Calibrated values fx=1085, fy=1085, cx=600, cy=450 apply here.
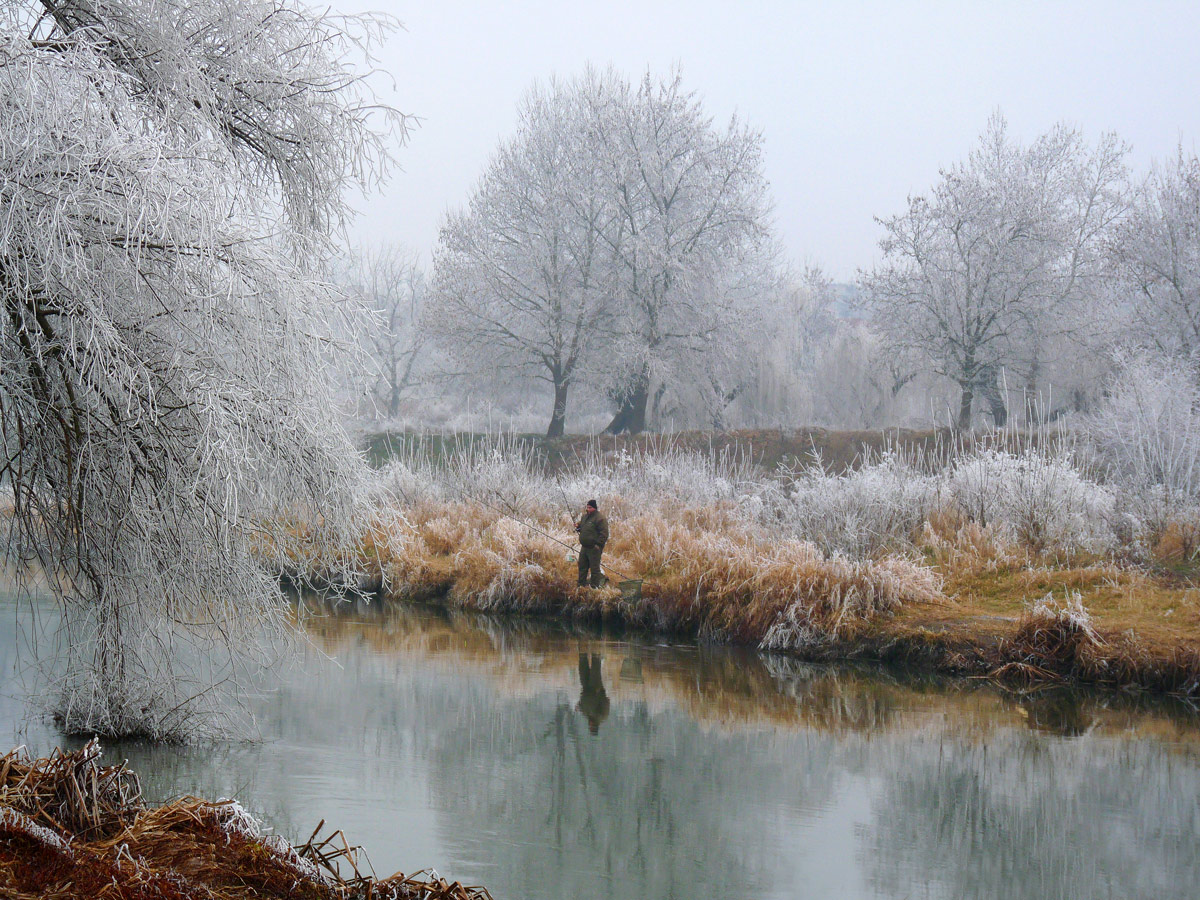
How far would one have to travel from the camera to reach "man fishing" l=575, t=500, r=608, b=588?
561 inches

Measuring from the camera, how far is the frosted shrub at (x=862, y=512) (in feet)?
48.3

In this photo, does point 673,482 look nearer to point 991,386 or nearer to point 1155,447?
point 1155,447

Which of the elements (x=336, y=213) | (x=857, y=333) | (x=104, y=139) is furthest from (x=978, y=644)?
(x=857, y=333)

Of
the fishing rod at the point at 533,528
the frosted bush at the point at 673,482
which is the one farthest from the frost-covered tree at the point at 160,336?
the frosted bush at the point at 673,482

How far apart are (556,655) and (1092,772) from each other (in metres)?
5.98

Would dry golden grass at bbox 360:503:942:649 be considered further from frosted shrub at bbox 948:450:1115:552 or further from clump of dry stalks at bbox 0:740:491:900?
clump of dry stalks at bbox 0:740:491:900

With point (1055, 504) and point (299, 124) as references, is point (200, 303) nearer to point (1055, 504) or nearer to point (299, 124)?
point (299, 124)

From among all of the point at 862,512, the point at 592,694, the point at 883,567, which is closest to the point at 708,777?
the point at 592,694

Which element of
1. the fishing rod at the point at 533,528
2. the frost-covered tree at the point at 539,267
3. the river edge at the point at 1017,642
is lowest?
the river edge at the point at 1017,642

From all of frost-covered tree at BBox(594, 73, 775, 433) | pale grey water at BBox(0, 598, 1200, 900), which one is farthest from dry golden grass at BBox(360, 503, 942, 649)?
frost-covered tree at BBox(594, 73, 775, 433)

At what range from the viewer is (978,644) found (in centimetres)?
1174

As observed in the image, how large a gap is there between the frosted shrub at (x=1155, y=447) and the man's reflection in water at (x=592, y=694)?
7663 mm

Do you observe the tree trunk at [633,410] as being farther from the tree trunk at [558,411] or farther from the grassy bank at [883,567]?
the grassy bank at [883,567]

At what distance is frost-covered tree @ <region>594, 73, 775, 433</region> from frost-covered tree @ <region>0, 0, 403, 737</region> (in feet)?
74.5
